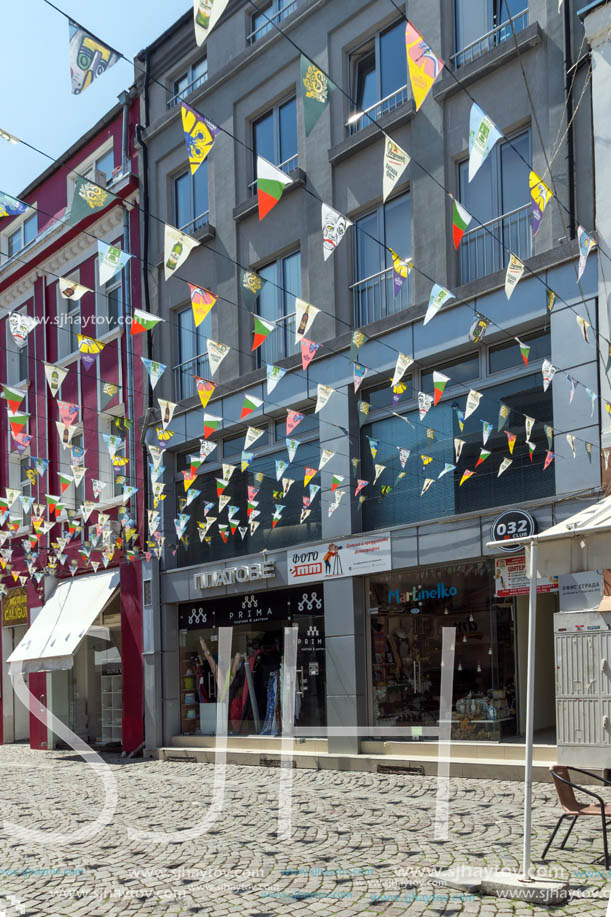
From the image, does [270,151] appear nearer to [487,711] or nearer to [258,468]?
[258,468]

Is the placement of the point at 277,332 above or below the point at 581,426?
above

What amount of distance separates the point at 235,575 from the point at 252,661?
166 centimetres

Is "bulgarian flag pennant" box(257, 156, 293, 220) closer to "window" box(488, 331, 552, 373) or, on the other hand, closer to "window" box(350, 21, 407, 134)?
"window" box(488, 331, 552, 373)

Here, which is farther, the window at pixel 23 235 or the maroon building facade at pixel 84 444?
the window at pixel 23 235

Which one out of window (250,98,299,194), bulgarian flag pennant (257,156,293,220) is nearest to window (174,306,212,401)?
window (250,98,299,194)

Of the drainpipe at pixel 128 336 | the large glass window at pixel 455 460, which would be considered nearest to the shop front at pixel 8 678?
the drainpipe at pixel 128 336

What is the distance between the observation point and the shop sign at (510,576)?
1405 cm

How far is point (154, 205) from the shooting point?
21.5m

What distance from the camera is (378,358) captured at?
52.2ft

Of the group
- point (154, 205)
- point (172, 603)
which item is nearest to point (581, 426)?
point (172, 603)

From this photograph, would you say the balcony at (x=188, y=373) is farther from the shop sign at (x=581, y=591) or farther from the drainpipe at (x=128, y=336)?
the shop sign at (x=581, y=591)

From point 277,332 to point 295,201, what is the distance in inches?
94.9

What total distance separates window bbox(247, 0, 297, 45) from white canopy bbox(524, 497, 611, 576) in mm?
13492

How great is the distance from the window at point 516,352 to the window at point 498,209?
3.76ft
